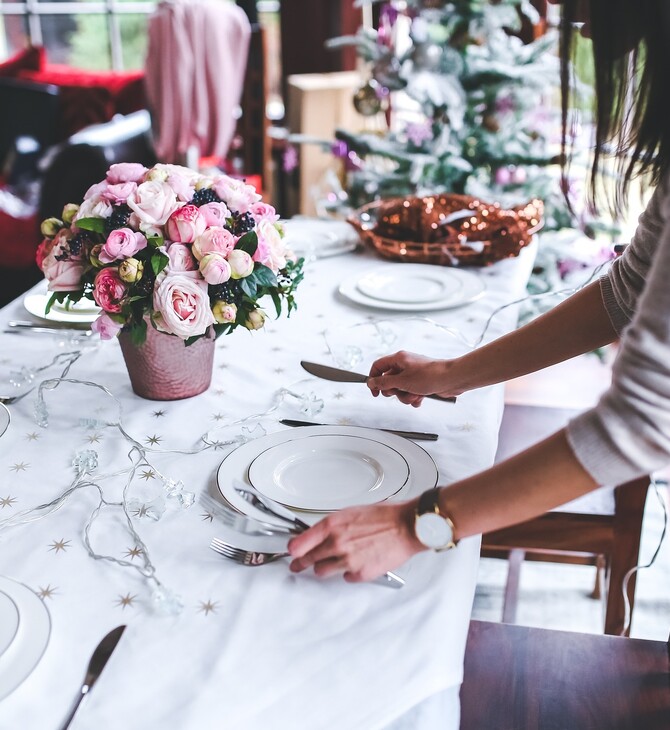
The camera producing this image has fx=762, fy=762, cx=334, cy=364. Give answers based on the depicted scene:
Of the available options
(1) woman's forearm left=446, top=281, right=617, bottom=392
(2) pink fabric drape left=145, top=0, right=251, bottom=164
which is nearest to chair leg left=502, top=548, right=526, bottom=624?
(1) woman's forearm left=446, top=281, right=617, bottom=392

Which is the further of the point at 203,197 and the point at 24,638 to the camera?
the point at 203,197

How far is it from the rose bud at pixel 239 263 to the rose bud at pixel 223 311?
0.04 metres

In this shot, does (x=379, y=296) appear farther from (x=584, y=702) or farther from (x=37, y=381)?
(x=584, y=702)

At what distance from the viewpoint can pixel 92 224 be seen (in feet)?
2.93

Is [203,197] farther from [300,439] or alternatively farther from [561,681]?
[561,681]

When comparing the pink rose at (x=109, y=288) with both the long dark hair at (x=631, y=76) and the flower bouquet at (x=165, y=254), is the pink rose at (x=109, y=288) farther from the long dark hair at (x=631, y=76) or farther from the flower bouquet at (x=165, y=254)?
the long dark hair at (x=631, y=76)

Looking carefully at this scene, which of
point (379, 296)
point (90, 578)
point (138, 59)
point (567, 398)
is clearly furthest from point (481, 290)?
point (138, 59)

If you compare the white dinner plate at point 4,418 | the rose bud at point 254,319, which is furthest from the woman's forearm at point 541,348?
the white dinner plate at point 4,418

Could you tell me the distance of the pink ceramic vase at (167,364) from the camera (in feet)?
3.23

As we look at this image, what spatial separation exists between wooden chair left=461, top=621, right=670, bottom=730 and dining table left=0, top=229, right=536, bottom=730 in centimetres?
29

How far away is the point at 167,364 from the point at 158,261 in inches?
6.6

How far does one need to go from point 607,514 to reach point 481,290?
46 cm

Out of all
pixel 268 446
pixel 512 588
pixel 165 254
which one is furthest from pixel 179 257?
pixel 512 588

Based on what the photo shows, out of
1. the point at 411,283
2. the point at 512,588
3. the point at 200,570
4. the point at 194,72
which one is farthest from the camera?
the point at 194,72
